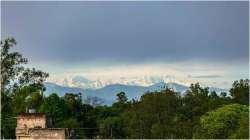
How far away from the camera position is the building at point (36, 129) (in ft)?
86.4

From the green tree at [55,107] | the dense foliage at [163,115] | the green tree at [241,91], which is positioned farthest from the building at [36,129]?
the green tree at [241,91]

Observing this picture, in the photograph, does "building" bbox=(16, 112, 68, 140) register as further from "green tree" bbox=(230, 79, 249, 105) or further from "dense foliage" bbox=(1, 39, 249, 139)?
"green tree" bbox=(230, 79, 249, 105)

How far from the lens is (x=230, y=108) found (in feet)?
176

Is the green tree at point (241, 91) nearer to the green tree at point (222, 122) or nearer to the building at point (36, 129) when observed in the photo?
the green tree at point (222, 122)

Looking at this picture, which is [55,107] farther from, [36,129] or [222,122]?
[36,129]

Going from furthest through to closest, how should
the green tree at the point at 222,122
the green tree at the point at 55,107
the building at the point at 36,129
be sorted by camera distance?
the green tree at the point at 55,107 → the green tree at the point at 222,122 → the building at the point at 36,129

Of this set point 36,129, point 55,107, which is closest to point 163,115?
point 55,107

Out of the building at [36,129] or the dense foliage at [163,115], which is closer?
the building at [36,129]

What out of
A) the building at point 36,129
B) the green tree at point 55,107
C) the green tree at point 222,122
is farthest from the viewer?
the green tree at point 55,107

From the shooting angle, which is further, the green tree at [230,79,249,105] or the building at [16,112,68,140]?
the green tree at [230,79,249,105]

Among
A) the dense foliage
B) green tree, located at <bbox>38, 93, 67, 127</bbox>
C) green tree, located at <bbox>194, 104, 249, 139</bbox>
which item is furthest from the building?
green tree, located at <bbox>38, 93, 67, 127</bbox>

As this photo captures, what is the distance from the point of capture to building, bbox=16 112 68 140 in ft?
86.4

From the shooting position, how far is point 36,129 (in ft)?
86.7

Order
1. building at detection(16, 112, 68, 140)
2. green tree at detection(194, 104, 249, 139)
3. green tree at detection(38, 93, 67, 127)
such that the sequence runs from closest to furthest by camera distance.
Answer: building at detection(16, 112, 68, 140), green tree at detection(194, 104, 249, 139), green tree at detection(38, 93, 67, 127)
